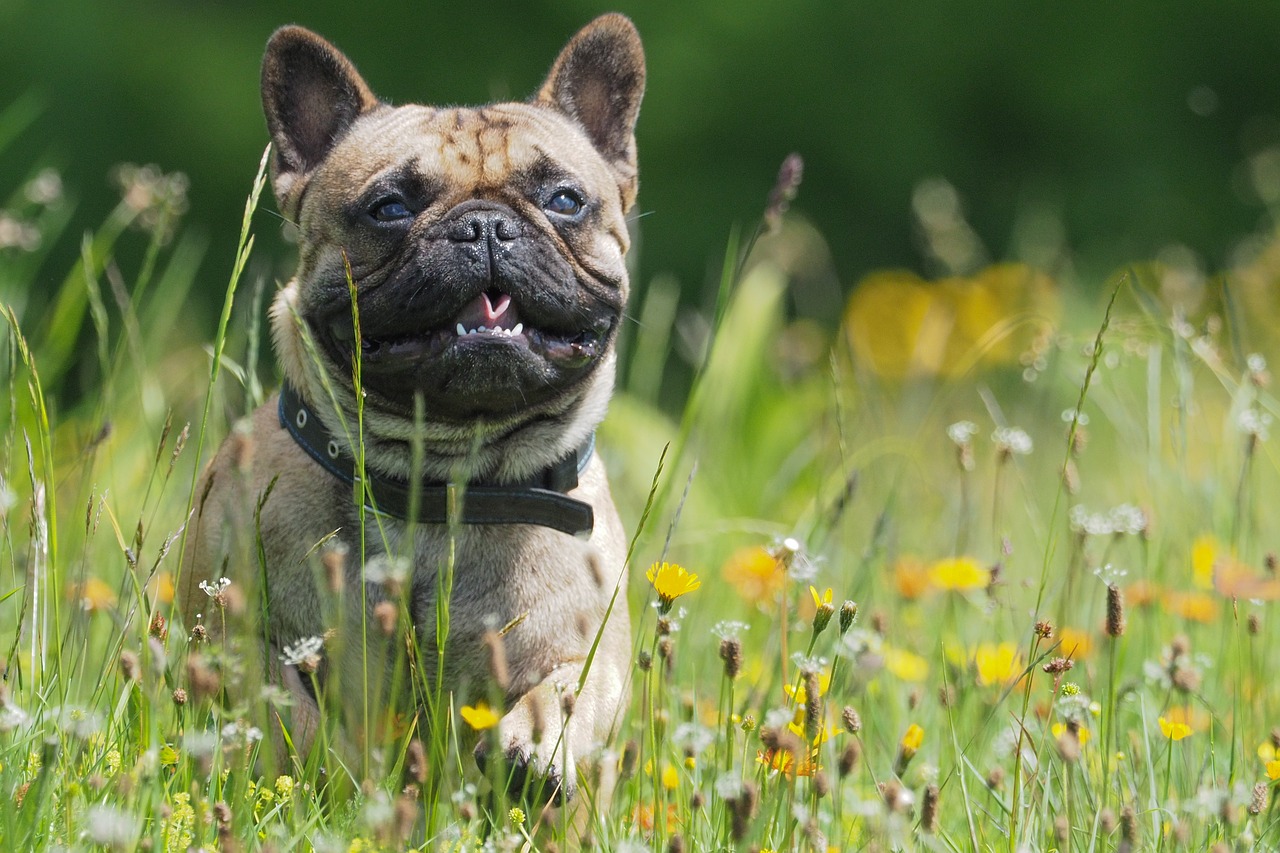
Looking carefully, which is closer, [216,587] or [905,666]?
[216,587]

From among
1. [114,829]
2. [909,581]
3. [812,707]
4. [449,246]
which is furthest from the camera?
[909,581]

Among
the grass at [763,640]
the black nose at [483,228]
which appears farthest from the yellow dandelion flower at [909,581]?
the black nose at [483,228]

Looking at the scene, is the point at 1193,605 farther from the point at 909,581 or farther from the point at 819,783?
the point at 819,783

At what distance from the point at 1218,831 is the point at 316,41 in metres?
2.59

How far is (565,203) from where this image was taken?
3.23 meters

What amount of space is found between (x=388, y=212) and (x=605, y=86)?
85cm

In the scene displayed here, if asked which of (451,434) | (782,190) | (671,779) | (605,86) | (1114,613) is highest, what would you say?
(605,86)

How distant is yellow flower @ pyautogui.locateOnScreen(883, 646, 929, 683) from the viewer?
3195 millimetres

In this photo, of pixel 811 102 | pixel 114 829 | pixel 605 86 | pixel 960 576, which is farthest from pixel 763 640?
pixel 811 102

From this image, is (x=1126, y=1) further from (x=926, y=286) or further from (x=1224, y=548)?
(x=1224, y=548)

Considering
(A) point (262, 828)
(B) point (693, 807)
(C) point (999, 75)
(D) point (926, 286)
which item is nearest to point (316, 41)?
(A) point (262, 828)

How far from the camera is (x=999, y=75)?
11.2m

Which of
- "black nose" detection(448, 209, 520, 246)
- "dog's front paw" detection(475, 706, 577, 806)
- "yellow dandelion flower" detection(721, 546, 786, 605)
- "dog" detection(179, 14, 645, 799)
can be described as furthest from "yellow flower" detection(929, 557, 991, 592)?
"black nose" detection(448, 209, 520, 246)

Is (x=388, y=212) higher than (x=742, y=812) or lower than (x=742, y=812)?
higher
